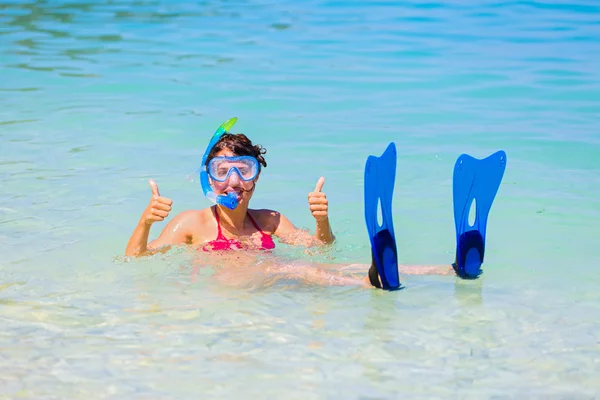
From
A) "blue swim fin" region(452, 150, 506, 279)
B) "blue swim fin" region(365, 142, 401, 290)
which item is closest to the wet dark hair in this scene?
"blue swim fin" region(365, 142, 401, 290)

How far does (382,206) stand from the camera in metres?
4.16

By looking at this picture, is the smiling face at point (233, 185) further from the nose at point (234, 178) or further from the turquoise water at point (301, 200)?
the turquoise water at point (301, 200)

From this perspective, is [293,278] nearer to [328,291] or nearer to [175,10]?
[328,291]

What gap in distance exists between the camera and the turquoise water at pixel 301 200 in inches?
140

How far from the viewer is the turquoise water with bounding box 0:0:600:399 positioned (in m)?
3.56

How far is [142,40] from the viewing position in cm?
1259

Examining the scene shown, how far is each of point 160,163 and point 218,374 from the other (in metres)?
3.73

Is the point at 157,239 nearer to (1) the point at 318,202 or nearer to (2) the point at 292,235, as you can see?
(2) the point at 292,235

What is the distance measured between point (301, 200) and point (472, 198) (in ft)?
6.40

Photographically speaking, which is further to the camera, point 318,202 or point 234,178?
point 234,178

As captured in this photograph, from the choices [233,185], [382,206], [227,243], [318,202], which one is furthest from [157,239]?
[382,206]

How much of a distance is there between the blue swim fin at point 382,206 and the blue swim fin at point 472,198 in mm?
430

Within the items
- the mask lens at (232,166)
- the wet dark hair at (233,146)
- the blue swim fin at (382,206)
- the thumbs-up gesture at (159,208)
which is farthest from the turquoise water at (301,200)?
the wet dark hair at (233,146)

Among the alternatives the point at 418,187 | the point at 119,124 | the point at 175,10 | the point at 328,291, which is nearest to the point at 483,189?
the point at 328,291
